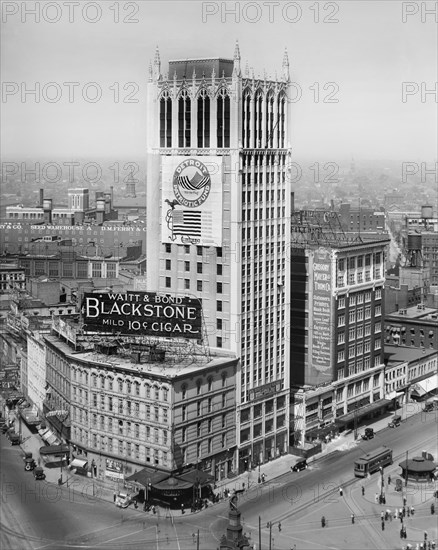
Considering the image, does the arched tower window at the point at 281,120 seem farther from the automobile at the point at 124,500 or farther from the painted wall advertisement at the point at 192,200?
the automobile at the point at 124,500

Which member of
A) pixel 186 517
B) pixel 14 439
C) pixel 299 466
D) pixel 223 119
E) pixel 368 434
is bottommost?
pixel 186 517

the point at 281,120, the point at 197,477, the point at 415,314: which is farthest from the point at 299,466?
the point at 415,314

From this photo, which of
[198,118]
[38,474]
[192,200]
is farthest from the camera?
[192,200]

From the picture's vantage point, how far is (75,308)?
11212cm

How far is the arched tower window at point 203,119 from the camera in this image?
255 feet

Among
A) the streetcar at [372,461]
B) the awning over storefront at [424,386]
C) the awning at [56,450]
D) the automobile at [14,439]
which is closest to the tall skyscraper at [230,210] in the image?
the streetcar at [372,461]

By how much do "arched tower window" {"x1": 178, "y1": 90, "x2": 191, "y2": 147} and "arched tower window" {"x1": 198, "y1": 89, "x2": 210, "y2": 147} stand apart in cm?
87

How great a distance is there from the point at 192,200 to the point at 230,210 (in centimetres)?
309

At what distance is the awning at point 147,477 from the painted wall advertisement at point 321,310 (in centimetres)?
2021

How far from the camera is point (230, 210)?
77.7 m

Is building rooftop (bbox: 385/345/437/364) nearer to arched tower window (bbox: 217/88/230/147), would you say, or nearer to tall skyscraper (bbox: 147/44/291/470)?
tall skyscraper (bbox: 147/44/291/470)

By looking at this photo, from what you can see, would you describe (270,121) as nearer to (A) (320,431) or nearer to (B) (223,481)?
(A) (320,431)

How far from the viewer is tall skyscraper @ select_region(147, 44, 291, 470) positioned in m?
77.7

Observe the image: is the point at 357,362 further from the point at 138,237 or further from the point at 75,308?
the point at 138,237
